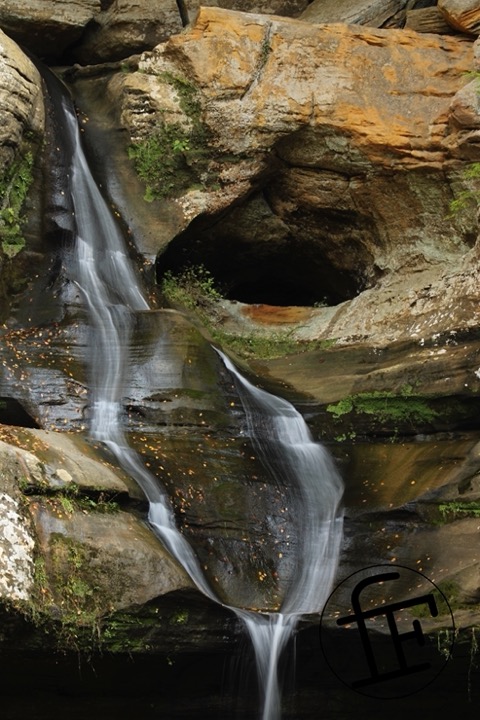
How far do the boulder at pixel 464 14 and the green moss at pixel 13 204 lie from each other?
7.52 m

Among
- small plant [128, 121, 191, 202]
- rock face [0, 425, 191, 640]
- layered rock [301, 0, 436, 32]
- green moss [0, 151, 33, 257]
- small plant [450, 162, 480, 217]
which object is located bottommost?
rock face [0, 425, 191, 640]

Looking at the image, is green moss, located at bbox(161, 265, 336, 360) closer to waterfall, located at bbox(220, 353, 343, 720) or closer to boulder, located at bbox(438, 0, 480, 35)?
waterfall, located at bbox(220, 353, 343, 720)

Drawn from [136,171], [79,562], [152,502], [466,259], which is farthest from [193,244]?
[79,562]

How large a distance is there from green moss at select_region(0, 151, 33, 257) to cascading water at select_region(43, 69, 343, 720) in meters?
0.79

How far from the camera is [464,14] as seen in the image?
16141 mm

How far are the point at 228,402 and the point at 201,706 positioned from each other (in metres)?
4.00

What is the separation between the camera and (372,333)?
1464 cm

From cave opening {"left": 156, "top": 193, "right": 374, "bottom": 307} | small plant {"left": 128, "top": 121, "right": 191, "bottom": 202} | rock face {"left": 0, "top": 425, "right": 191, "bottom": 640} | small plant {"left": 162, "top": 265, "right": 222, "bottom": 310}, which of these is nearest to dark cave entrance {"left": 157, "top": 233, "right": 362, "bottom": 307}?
cave opening {"left": 156, "top": 193, "right": 374, "bottom": 307}

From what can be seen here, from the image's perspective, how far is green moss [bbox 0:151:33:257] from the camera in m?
13.2

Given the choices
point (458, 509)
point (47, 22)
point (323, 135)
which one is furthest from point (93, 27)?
point (458, 509)

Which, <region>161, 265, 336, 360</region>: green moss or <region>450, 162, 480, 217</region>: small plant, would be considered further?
<region>161, 265, 336, 360</region>: green moss

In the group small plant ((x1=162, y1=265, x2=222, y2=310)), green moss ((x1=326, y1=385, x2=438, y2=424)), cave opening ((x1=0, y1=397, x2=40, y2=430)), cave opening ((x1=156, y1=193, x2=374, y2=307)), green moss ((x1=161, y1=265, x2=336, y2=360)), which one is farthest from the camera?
cave opening ((x1=156, y1=193, x2=374, y2=307))

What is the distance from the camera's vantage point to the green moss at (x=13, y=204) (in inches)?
521

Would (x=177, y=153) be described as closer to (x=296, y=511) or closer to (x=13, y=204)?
(x=13, y=204)
